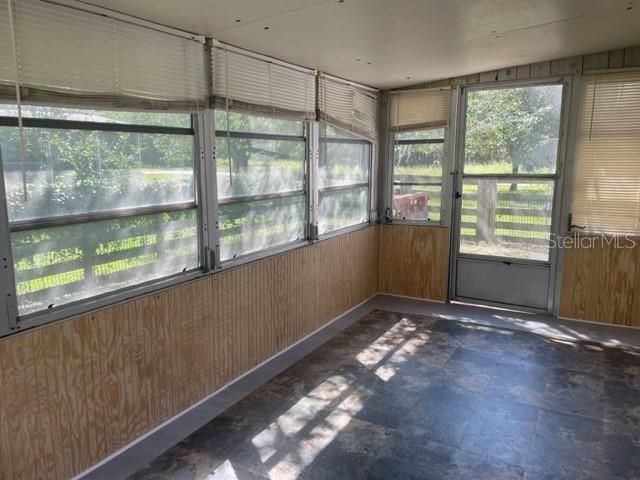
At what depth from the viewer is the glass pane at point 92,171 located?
2070 mm

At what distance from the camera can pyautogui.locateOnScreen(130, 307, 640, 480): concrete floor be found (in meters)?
2.52

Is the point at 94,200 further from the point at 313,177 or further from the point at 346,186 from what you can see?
the point at 346,186

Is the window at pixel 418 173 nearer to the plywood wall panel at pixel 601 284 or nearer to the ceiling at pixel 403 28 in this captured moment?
the ceiling at pixel 403 28

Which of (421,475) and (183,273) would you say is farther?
(183,273)

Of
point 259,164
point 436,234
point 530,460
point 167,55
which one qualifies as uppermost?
point 167,55

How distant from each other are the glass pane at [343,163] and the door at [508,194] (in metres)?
1.03

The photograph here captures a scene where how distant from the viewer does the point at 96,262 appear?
2.43 metres

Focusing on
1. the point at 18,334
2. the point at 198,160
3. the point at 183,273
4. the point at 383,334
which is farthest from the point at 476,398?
the point at 18,334

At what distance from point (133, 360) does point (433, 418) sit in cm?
183

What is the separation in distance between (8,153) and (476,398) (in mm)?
3034

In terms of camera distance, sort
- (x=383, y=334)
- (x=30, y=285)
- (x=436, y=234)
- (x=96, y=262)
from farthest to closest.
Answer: (x=436, y=234) < (x=383, y=334) < (x=96, y=262) < (x=30, y=285)

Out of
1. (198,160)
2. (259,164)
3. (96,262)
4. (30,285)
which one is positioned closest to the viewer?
(30,285)

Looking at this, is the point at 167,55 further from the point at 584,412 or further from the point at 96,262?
the point at 584,412

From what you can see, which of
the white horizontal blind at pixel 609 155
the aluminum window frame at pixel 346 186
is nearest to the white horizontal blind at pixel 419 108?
the aluminum window frame at pixel 346 186
